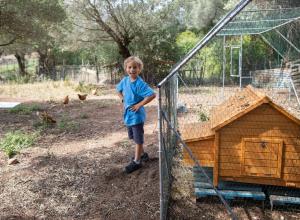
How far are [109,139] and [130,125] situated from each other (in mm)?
2189

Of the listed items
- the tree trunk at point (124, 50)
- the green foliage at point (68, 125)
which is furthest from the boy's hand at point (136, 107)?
the tree trunk at point (124, 50)

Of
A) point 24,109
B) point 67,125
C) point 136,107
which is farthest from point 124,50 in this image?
point 136,107

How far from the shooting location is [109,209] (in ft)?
12.6

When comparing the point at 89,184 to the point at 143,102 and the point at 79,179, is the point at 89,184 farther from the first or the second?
the point at 143,102

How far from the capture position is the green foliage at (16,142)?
5.68m

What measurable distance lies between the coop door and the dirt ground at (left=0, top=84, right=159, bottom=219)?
109 centimetres

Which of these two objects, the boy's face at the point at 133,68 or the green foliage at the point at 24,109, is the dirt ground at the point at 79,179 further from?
the green foliage at the point at 24,109

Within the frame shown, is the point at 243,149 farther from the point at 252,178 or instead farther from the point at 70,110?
the point at 70,110

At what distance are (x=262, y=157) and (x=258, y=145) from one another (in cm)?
14

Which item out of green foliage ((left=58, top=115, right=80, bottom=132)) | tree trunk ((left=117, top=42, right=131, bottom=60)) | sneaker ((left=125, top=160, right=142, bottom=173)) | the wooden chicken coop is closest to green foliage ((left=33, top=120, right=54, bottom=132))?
green foliage ((left=58, top=115, right=80, bottom=132))

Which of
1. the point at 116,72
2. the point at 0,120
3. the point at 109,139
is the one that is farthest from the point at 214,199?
the point at 116,72

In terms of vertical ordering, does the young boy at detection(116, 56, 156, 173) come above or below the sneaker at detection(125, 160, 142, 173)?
above

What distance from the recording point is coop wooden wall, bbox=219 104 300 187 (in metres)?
3.64

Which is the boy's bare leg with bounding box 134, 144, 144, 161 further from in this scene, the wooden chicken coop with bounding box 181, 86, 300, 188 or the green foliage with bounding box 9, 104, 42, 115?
the green foliage with bounding box 9, 104, 42, 115
